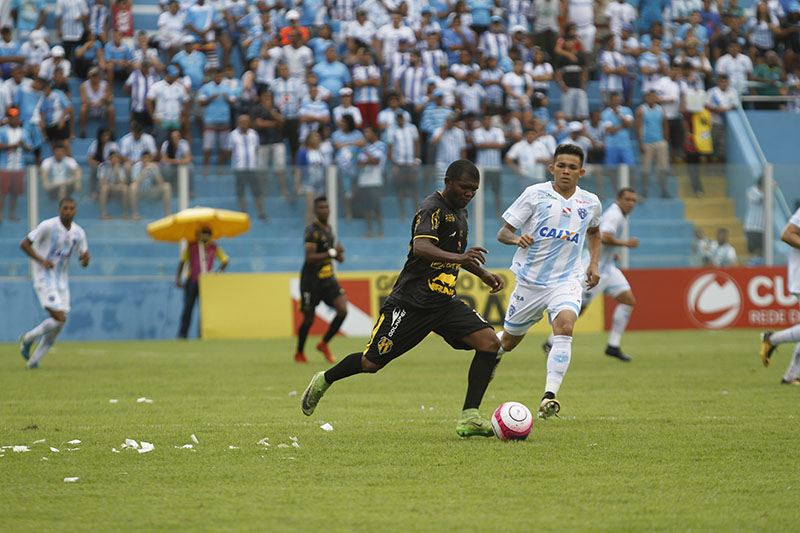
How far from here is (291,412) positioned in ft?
32.3

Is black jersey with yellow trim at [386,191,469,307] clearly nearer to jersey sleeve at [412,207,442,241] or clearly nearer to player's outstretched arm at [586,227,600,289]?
jersey sleeve at [412,207,442,241]

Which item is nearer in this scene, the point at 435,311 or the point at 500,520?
the point at 500,520

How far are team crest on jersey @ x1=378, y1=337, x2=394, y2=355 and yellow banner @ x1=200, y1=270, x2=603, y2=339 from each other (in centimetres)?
1304

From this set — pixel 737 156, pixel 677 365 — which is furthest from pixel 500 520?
Result: pixel 737 156

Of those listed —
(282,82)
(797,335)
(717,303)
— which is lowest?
(717,303)

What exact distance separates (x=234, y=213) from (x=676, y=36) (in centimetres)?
1369

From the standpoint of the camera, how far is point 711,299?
22.3 metres

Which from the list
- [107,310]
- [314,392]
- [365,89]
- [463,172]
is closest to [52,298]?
[107,310]

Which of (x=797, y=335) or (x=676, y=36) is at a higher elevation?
(x=676, y=36)

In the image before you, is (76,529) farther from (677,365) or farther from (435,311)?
(677,365)

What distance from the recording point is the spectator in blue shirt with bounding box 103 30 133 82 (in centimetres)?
2480

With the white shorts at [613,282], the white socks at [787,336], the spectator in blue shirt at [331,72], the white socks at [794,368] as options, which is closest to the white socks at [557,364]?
the white socks at [787,336]

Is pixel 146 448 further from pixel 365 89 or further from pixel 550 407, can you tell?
pixel 365 89

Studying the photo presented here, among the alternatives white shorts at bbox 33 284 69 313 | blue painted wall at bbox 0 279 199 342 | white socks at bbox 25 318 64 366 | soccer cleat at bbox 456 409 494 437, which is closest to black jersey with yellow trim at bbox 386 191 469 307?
soccer cleat at bbox 456 409 494 437
